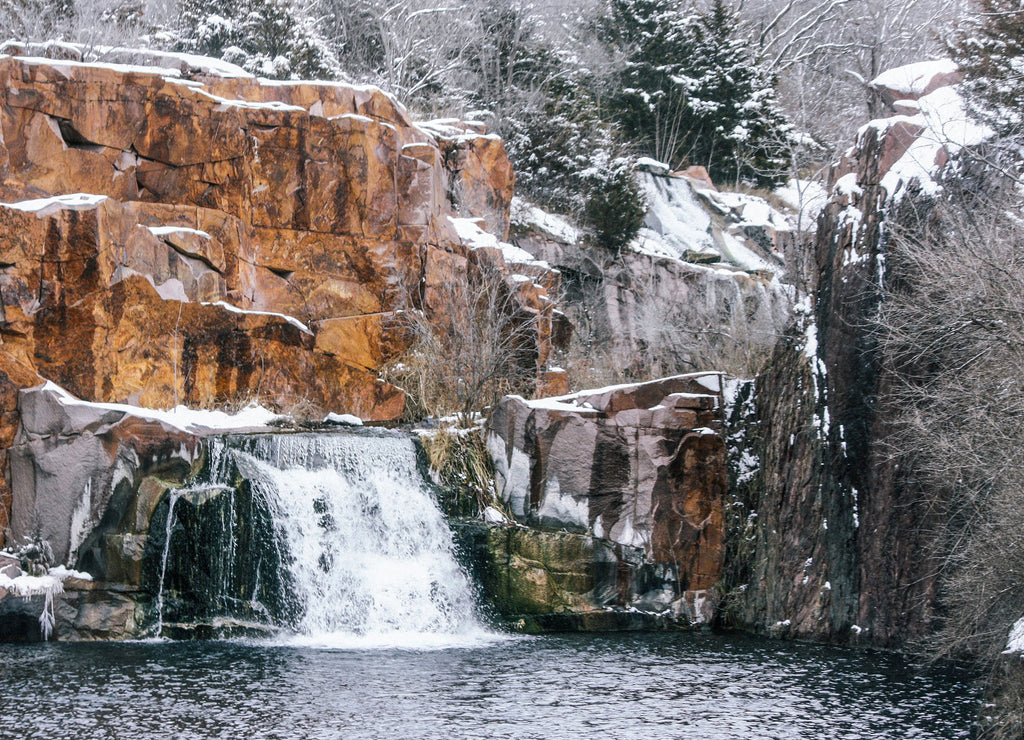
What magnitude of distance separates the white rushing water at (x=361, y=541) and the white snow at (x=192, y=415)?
111 cm

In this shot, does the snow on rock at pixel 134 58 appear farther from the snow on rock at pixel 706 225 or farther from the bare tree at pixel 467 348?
the snow on rock at pixel 706 225

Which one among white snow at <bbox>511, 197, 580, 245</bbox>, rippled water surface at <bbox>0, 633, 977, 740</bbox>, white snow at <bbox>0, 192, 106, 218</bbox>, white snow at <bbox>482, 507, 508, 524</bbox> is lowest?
rippled water surface at <bbox>0, 633, 977, 740</bbox>

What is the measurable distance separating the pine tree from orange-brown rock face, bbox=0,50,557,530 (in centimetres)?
881

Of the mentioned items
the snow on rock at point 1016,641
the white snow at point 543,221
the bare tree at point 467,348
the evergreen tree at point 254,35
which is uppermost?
the evergreen tree at point 254,35

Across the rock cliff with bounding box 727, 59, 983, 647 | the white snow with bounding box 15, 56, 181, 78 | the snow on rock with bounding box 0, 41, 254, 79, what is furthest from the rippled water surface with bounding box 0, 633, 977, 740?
the snow on rock with bounding box 0, 41, 254, 79

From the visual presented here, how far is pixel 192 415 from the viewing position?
52.2 feet

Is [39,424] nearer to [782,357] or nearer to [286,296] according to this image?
[286,296]

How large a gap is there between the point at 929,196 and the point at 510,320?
27.5ft

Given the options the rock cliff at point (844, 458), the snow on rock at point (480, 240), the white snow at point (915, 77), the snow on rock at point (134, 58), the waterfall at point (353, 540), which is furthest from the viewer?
the snow on rock at point (480, 240)

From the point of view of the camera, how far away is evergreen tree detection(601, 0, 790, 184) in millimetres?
31562

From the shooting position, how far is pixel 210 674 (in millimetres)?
10406

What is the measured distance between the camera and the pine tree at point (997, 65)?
13398mm

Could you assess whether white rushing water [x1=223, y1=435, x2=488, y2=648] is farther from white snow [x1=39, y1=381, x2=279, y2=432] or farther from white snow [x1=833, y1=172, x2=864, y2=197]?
white snow [x1=833, y1=172, x2=864, y2=197]

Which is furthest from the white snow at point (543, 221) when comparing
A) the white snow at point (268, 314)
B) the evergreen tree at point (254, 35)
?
the white snow at point (268, 314)
